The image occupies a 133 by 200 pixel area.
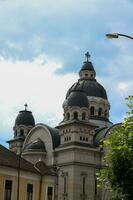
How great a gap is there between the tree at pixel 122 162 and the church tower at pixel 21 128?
212 ft

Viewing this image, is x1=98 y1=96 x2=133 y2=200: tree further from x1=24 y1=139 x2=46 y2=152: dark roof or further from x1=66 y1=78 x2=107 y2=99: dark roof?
x1=66 y1=78 x2=107 y2=99: dark roof

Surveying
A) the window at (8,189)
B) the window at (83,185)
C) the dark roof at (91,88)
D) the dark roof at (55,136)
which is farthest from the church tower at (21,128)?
the window at (8,189)

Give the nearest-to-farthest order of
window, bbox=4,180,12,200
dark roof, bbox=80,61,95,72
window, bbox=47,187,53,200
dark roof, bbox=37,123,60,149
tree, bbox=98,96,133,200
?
tree, bbox=98,96,133,200, window, bbox=4,180,12,200, window, bbox=47,187,53,200, dark roof, bbox=37,123,60,149, dark roof, bbox=80,61,95,72

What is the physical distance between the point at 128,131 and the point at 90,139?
52.3 meters

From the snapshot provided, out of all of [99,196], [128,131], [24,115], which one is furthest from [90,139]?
[128,131]

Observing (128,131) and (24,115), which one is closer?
(128,131)

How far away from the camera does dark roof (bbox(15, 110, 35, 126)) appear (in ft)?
300

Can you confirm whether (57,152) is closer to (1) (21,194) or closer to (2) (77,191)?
(2) (77,191)

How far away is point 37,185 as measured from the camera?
40.2 meters

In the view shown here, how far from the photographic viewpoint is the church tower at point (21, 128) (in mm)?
90062

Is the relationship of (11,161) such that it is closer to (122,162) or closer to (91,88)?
(122,162)

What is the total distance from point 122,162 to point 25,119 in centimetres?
6722

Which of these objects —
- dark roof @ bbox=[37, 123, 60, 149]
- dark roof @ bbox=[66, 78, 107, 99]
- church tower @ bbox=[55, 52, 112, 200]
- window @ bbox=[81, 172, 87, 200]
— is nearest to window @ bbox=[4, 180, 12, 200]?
church tower @ bbox=[55, 52, 112, 200]

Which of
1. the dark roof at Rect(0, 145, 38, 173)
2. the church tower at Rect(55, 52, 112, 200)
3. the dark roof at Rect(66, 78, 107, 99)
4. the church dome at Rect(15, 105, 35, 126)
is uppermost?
the dark roof at Rect(66, 78, 107, 99)
